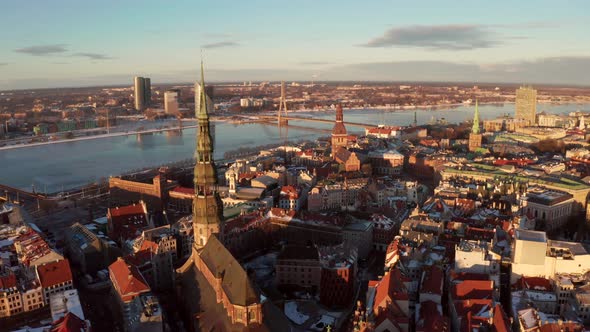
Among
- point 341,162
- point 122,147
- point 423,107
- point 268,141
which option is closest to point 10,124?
point 122,147

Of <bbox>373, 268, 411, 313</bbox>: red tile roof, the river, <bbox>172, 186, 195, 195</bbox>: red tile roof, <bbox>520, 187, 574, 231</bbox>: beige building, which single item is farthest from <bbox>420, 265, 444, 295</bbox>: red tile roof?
the river

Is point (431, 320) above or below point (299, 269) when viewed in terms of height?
above

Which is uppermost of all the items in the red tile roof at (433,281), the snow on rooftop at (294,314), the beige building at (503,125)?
the beige building at (503,125)


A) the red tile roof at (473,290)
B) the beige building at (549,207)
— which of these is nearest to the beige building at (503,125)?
the beige building at (549,207)

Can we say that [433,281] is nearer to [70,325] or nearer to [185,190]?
[70,325]

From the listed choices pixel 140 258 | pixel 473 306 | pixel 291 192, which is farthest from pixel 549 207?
pixel 140 258

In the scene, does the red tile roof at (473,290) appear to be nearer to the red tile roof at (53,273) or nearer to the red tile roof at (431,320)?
the red tile roof at (431,320)
